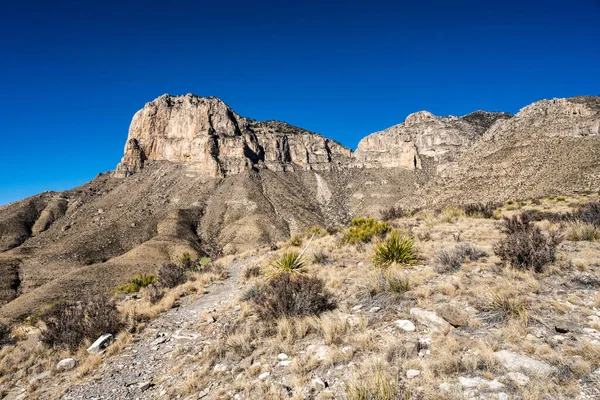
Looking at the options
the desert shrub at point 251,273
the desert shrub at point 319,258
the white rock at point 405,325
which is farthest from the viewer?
the desert shrub at point 251,273

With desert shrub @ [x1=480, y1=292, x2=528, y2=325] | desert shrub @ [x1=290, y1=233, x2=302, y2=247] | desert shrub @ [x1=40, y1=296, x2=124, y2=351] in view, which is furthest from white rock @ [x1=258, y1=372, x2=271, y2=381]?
desert shrub @ [x1=290, y1=233, x2=302, y2=247]

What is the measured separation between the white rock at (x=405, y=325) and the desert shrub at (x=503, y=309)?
1081mm

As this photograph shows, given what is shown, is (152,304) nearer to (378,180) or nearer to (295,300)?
(295,300)

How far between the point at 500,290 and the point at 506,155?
172 ft

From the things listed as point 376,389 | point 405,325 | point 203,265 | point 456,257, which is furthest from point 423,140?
point 376,389

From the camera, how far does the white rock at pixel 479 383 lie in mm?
3367

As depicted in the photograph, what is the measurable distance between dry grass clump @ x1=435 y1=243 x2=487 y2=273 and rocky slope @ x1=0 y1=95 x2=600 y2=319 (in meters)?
16.6

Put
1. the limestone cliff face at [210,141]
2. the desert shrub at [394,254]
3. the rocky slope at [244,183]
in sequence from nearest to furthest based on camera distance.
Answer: the desert shrub at [394,254]
the rocky slope at [244,183]
the limestone cliff face at [210,141]

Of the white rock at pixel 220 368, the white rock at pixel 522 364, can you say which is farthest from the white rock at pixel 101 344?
the white rock at pixel 522 364

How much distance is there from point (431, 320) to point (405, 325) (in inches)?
17.1

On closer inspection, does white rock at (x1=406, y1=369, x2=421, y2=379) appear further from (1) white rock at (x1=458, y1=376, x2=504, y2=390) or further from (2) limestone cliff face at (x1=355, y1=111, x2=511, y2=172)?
(2) limestone cliff face at (x1=355, y1=111, x2=511, y2=172)

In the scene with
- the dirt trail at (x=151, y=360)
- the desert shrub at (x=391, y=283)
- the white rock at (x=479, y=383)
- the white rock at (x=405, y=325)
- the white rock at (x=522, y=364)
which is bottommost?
the dirt trail at (x=151, y=360)

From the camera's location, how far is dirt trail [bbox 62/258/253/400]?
515cm

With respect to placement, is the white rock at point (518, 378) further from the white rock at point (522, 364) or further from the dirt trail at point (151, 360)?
the dirt trail at point (151, 360)
